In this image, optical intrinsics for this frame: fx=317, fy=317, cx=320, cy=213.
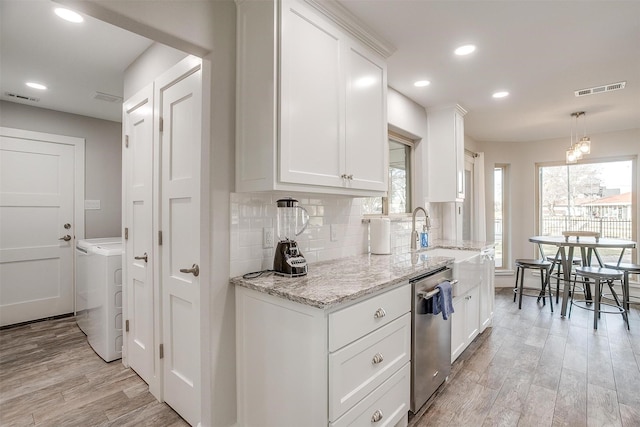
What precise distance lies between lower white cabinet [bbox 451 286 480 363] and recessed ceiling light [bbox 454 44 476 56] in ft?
6.21

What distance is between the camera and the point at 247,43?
68.5 inches

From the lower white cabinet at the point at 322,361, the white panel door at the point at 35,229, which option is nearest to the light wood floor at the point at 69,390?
the white panel door at the point at 35,229

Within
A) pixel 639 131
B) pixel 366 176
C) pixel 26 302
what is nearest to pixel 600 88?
pixel 639 131

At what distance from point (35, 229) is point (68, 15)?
287cm

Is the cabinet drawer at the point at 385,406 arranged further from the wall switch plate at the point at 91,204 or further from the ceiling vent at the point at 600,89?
the wall switch plate at the point at 91,204

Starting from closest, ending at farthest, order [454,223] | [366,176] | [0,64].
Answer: [366,176]
[0,64]
[454,223]

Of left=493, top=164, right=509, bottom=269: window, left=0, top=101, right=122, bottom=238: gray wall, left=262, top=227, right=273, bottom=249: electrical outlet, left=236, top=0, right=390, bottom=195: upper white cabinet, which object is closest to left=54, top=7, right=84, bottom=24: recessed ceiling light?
left=236, top=0, right=390, bottom=195: upper white cabinet

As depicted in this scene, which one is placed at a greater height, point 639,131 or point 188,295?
point 639,131

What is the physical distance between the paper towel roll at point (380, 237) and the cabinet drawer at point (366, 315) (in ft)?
2.76

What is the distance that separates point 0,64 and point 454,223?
15.6ft

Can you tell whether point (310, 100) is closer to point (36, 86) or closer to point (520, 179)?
point (36, 86)

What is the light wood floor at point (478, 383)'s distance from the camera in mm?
2002

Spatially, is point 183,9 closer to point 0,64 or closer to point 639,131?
point 0,64

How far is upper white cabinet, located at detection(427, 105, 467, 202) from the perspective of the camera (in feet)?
11.8
